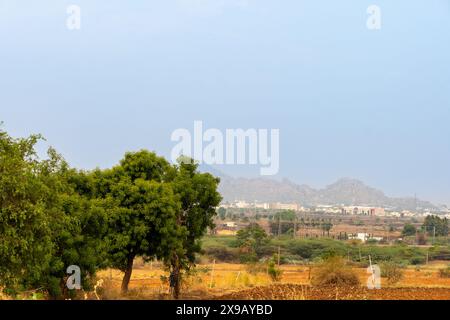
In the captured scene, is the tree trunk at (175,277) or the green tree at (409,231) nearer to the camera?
the tree trunk at (175,277)

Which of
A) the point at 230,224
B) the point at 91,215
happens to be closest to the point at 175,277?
the point at 91,215

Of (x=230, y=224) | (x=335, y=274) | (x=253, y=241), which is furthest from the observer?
(x=230, y=224)

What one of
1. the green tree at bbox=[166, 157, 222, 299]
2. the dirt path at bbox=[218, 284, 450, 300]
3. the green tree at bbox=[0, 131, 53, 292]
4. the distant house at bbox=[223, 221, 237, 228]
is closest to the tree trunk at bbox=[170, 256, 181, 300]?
the green tree at bbox=[166, 157, 222, 299]

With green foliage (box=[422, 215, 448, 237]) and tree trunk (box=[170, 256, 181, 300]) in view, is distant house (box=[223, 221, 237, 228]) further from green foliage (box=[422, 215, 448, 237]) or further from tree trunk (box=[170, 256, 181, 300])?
tree trunk (box=[170, 256, 181, 300])

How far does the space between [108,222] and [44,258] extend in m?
8.99

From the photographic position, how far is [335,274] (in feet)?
108

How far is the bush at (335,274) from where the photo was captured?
107 feet

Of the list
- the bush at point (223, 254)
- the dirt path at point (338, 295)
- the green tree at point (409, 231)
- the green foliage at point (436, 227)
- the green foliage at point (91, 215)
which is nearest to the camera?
the dirt path at point (338, 295)

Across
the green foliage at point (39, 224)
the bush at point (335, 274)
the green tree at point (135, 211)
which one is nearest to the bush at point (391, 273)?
the bush at point (335, 274)

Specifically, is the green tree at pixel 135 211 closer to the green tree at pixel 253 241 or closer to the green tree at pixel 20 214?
the green tree at pixel 20 214

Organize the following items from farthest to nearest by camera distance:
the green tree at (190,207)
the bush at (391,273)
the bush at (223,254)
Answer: the bush at (223,254)
the bush at (391,273)
the green tree at (190,207)

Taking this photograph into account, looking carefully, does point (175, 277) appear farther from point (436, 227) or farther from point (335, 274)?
point (436, 227)
